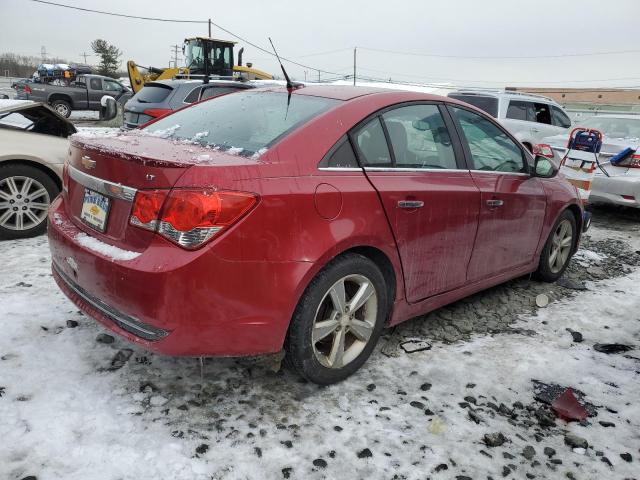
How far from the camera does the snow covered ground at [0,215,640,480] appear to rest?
218cm

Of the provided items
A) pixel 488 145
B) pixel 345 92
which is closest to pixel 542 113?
pixel 488 145

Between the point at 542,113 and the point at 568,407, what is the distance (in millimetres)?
9495

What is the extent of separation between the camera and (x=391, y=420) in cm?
254

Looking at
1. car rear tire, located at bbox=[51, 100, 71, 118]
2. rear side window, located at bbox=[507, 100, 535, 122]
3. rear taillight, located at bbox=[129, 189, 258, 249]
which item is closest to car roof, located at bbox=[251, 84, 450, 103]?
rear taillight, located at bbox=[129, 189, 258, 249]

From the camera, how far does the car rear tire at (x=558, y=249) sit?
14.7 feet

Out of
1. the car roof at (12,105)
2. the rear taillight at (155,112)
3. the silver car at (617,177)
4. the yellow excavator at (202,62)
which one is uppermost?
the yellow excavator at (202,62)

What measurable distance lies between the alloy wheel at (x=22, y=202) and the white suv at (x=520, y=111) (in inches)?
317

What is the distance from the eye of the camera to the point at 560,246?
15.4 feet

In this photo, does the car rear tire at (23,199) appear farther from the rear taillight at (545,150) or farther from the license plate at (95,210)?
the rear taillight at (545,150)

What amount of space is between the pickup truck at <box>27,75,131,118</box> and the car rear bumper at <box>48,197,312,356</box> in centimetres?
2085

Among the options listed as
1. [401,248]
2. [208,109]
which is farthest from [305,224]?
[208,109]

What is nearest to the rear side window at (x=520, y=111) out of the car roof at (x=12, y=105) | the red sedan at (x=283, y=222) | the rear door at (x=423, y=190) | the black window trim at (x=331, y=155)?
the red sedan at (x=283, y=222)

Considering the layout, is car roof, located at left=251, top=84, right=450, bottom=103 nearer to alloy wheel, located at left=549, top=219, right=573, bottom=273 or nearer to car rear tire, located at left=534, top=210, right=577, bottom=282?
car rear tire, located at left=534, top=210, right=577, bottom=282

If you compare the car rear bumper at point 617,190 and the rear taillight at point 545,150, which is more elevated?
the rear taillight at point 545,150
